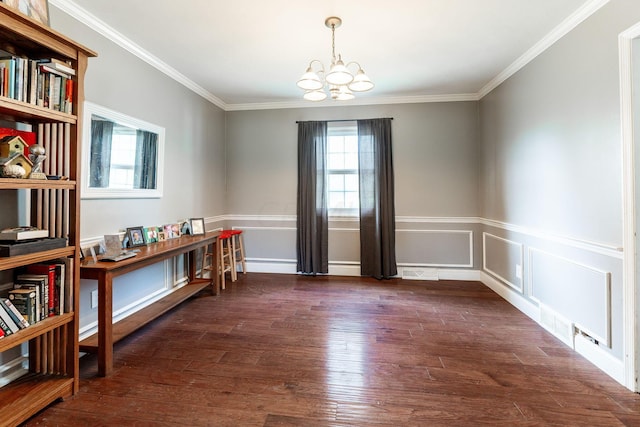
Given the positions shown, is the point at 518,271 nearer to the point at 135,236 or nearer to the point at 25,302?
the point at 135,236

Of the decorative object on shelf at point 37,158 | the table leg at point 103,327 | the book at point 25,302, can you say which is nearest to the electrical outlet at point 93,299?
the table leg at point 103,327

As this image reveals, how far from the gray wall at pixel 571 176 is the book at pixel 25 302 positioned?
3.56 meters

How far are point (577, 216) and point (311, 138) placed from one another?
128 inches

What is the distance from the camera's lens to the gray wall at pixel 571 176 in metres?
2.01

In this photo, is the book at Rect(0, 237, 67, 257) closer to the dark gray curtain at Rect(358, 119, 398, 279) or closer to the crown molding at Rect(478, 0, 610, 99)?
the dark gray curtain at Rect(358, 119, 398, 279)

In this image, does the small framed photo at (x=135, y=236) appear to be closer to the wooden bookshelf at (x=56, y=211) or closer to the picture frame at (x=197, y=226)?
the picture frame at (x=197, y=226)

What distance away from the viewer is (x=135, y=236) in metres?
2.81

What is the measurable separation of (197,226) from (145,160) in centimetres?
102

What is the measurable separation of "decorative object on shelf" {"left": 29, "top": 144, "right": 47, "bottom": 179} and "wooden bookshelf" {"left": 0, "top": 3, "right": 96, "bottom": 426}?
6 cm

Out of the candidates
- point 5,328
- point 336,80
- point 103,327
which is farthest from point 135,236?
point 336,80

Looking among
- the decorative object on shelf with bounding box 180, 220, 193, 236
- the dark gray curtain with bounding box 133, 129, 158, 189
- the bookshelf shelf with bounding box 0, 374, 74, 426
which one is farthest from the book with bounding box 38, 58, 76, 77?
the decorative object on shelf with bounding box 180, 220, 193, 236

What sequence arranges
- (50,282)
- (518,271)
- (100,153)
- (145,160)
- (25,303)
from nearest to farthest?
(25,303) → (50,282) → (100,153) → (145,160) → (518,271)

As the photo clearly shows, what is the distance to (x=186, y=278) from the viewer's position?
373cm

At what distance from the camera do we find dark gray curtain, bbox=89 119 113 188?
2443 millimetres
